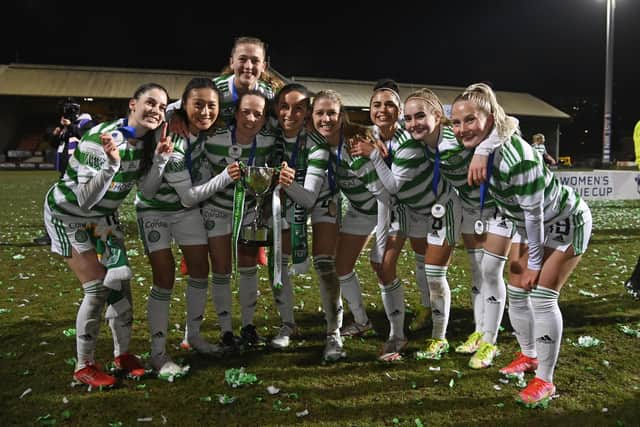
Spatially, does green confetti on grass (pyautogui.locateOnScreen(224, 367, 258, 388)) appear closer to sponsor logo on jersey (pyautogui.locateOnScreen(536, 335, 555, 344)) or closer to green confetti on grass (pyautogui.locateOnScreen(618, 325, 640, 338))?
sponsor logo on jersey (pyautogui.locateOnScreen(536, 335, 555, 344))

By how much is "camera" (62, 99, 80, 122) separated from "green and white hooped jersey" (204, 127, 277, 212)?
5.72 meters

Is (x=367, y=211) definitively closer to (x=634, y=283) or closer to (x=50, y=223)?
(x=50, y=223)

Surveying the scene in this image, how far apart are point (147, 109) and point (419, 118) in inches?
84.7

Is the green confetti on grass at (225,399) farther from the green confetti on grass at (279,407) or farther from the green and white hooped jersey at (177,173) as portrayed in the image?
the green and white hooped jersey at (177,173)

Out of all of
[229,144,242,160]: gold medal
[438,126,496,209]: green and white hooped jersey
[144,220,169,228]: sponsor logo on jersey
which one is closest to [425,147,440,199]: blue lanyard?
[438,126,496,209]: green and white hooped jersey

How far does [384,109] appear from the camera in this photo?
4391 mm

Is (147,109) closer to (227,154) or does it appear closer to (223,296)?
(227,154)

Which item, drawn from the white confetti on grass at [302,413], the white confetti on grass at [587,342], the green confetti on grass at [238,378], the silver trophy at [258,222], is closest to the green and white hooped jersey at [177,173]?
the silver trophy at [258,222]

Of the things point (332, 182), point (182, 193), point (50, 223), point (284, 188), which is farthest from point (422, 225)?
point (50, 223)

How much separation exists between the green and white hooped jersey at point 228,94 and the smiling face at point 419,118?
1.43 meters

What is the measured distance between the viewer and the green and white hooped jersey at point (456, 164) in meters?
4.11

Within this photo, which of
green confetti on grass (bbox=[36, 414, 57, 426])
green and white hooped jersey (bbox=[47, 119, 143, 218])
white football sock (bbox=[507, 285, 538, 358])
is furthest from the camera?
white football sock (bbox=[507, 285, 538, 358])

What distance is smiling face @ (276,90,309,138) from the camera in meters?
4.39

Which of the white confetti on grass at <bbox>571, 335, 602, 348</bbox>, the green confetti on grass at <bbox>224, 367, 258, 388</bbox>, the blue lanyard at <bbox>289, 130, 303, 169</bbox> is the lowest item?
the green confetti on grass at <bbox>224, 367, 258, 388</bbox>
